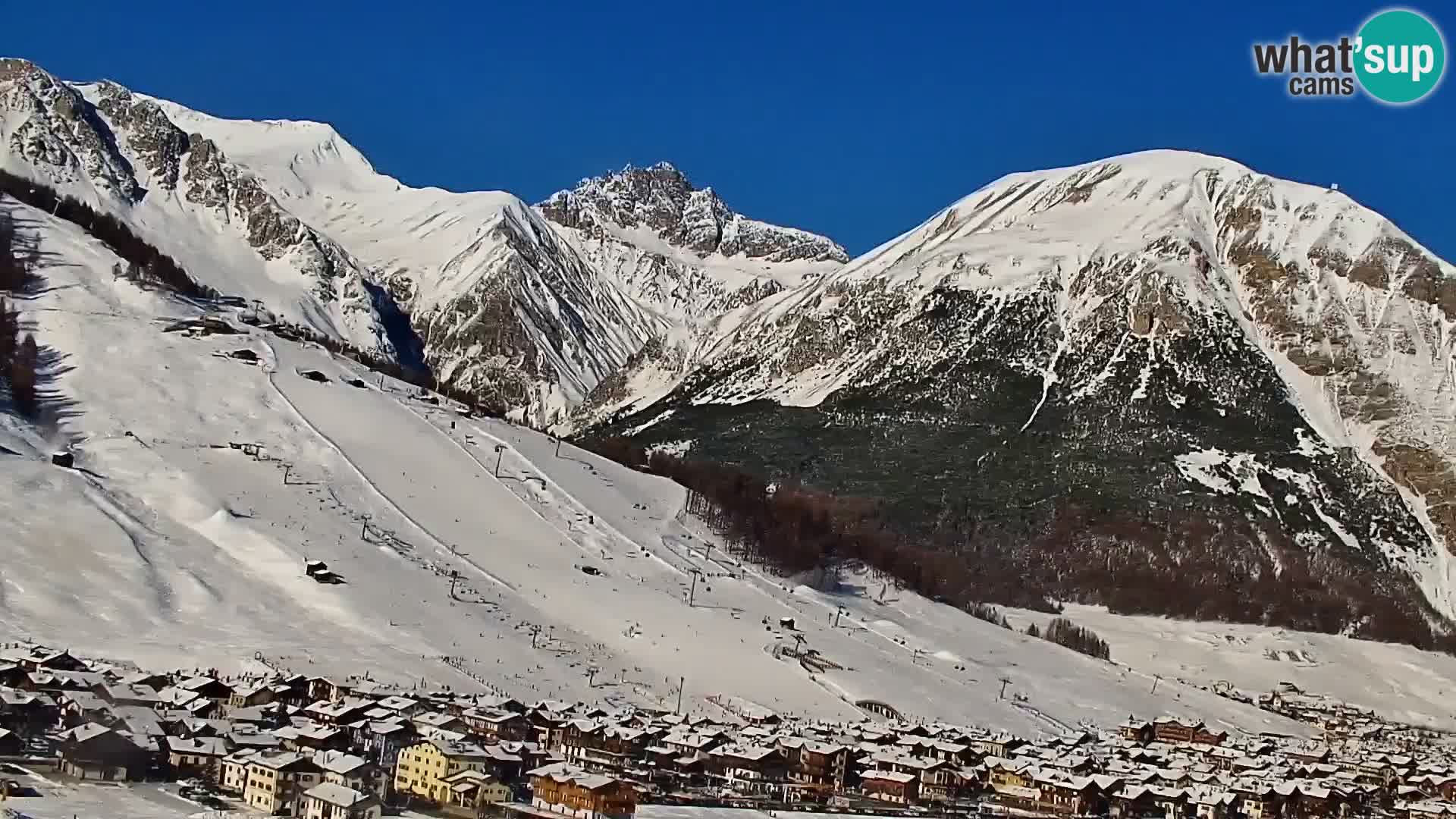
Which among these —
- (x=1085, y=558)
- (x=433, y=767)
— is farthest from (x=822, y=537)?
(x=433, y=767)

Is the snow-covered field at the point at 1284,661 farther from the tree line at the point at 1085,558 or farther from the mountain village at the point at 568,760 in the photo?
the mountain village at the point at 568,760

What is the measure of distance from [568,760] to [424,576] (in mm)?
42312

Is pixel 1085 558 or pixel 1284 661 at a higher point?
pixel 1085 558

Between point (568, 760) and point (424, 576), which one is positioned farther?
point (424, 576)

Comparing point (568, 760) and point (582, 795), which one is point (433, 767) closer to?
point (582, 795)

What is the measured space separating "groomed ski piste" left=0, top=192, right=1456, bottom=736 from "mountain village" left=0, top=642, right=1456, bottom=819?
6.68 meters

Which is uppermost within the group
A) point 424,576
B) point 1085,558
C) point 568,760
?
point 1085,558

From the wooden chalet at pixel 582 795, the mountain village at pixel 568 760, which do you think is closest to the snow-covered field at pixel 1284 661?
the mountain village at pixel 568 760

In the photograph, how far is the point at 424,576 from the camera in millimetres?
104750

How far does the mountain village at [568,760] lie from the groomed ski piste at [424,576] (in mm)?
6677

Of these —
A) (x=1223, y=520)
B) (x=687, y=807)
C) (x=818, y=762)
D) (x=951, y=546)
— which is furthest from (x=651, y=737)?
(x=1223, y=520)

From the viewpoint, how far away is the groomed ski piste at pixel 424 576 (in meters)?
87.9

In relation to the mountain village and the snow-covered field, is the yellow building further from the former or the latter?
the snow-covered field

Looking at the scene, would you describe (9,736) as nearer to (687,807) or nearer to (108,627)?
(687,807)
